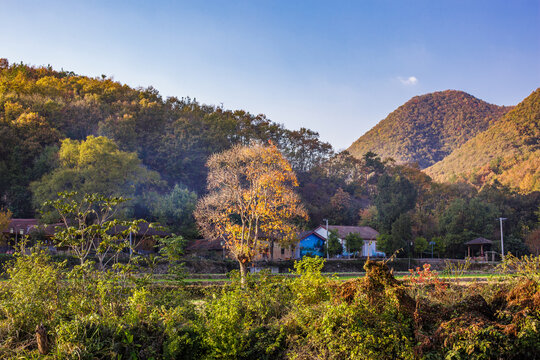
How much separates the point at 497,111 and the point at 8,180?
13476cm

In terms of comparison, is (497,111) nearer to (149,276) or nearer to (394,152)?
(394,152)

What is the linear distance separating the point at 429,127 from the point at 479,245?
92.0m

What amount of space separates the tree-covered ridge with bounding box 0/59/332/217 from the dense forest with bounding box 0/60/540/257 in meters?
0.14

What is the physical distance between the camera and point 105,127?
55.9 m

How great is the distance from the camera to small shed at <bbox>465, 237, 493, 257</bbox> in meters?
47.8

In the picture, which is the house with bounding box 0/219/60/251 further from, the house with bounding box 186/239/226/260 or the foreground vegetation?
the foreground vegetation

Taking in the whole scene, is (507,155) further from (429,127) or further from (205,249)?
(205,249)

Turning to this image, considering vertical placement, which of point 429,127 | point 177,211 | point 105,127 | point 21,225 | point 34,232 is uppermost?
point 429,127

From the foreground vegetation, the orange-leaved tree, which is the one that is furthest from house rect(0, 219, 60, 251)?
the foreground vegetation

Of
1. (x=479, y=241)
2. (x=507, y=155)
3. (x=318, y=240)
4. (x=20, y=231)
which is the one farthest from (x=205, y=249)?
(x=507, y=155)

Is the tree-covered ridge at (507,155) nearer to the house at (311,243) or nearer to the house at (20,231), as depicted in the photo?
the house at (311,243)

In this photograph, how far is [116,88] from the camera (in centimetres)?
6694

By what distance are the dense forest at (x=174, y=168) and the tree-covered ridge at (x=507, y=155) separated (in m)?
8.70

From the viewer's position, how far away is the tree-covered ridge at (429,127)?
129750 mm
